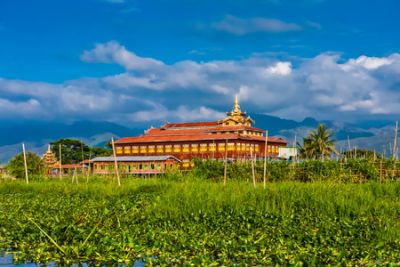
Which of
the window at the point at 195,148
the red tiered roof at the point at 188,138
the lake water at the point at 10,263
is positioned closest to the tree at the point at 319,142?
the red tiered roof at the point at 188,138

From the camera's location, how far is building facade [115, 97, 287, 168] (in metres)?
40.7

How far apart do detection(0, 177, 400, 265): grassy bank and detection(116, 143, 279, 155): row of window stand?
2849 cm

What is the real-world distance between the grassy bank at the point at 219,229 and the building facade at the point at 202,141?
92.7 ft

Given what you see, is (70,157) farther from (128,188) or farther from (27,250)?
(27,250)

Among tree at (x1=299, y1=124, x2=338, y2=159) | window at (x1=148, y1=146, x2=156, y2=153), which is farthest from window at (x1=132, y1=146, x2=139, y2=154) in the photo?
tree at (x1=299, y1=124, x2=338, y2=159)

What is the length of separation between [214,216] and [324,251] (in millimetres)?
3045

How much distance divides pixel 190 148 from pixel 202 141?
121cm

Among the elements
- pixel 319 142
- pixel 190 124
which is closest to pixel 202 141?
pixel 190 124

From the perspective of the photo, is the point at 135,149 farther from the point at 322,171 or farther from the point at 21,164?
Answer: the point at 322,171

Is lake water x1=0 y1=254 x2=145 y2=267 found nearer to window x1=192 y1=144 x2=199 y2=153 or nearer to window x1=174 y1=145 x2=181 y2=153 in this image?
window x1=192 y1=144 x2=199 y2=153

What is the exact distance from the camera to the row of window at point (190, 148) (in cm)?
4097

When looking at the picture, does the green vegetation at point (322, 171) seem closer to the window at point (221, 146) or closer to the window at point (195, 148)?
the window at point (221, 146)

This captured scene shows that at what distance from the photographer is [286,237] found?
24.3 feet

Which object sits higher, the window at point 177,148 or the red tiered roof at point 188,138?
the red tiered roof at point 188,138
